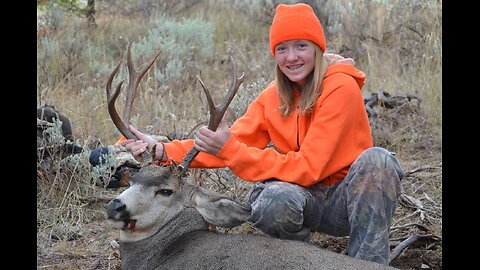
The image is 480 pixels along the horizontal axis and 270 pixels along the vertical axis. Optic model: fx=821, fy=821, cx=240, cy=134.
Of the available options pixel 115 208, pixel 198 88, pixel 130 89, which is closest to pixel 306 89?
pixel 130 89

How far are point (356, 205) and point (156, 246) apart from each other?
3.33ft

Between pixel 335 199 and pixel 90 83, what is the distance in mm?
4510

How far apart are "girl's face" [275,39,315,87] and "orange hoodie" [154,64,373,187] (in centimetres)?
12

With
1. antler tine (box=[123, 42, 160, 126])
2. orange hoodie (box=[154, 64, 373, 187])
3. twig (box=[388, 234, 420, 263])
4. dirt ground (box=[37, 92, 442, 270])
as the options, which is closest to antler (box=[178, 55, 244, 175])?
orange hoodie (box=[154, 64, 373, 187])

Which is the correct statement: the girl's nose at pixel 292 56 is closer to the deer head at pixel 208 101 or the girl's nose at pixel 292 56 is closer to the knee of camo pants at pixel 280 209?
the deer head at pixel 208 101

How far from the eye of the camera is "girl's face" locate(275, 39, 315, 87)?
433 centimetres

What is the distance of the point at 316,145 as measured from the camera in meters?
4.14

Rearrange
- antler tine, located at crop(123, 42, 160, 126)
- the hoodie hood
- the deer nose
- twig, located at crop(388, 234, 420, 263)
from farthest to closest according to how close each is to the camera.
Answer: twig, located at crop(388, 234, 420, 263), the hoodie hood, antler tine, located at crop(123, 42, 160, 126), the deer nose

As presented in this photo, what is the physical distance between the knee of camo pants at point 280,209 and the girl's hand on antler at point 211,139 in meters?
0.39

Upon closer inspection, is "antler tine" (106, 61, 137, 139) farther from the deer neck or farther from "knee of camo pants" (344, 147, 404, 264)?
"knee of camo pants" (344, 147, 404, 264)
